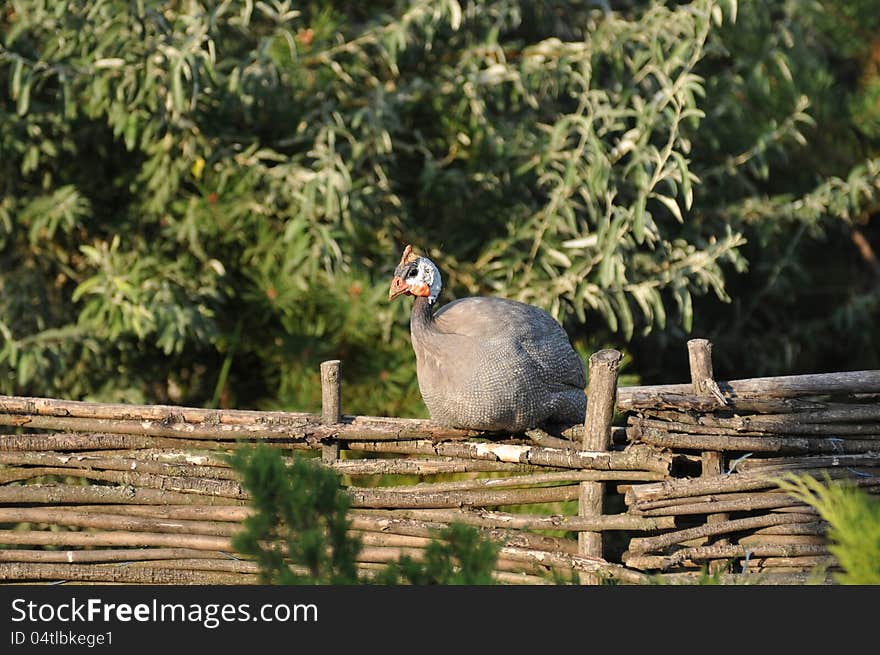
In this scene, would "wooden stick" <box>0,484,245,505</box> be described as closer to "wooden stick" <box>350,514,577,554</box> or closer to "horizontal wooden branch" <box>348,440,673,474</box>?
"wooden stick" <box>350,514,577,554</box>

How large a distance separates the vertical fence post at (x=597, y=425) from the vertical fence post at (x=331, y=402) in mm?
713

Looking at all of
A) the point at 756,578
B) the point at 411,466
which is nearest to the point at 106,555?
the point at 411,466

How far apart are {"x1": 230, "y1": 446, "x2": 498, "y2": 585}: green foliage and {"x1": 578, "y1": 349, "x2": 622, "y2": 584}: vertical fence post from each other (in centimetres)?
108

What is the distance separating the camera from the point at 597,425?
3477 mm

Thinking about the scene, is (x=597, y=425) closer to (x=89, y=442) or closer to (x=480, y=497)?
(x=480, y=497)

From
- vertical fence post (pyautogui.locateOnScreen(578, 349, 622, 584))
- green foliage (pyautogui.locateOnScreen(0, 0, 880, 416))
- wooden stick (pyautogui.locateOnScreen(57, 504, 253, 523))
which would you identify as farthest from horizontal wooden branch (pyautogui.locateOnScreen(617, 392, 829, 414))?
green foliage (pyautogui.locateOnScreen(0, 0, 880, 416))

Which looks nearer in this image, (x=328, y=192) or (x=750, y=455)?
(x=750, y=455)

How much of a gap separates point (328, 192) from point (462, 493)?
5.13ft

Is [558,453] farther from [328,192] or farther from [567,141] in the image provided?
[567,141]

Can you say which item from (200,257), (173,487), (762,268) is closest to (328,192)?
(200,257)

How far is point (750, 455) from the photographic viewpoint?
11.6ft

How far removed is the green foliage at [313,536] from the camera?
2.33 meters

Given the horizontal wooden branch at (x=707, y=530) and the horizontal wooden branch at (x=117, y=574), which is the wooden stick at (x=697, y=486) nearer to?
the horizontal wooden branch at (x=707, y=530)

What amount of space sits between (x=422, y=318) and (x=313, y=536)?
139 cm
